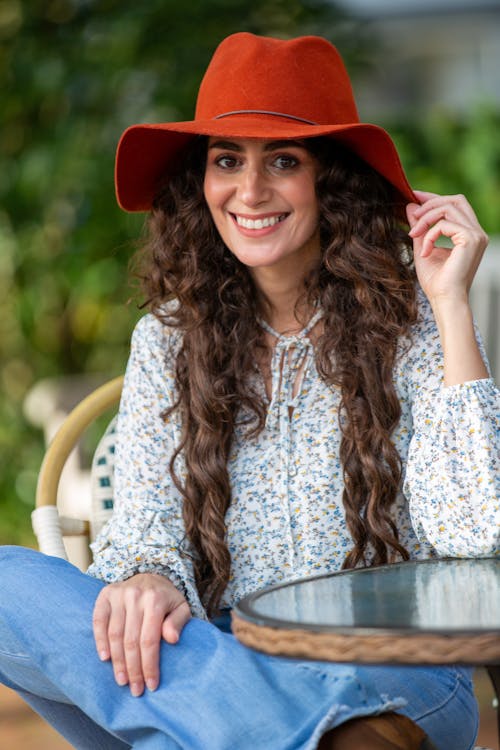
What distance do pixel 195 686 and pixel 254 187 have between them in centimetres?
94

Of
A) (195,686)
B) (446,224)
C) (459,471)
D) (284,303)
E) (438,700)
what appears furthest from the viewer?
(284,303)

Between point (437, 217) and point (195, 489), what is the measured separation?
0.66 metres

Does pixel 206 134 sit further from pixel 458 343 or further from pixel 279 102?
pixel 458 343

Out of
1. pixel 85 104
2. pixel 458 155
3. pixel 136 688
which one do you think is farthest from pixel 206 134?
pixel 458 155

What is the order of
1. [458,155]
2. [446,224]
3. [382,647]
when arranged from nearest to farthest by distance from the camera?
[382,647] < [446,224] < [458,155]

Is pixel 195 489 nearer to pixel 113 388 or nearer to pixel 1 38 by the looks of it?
pixel 113 388

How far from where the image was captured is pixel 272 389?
2.27 meters

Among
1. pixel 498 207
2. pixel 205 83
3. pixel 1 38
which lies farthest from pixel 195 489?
pixel 498 207

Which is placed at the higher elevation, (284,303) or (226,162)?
(226,162)

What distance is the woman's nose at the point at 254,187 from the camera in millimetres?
2174

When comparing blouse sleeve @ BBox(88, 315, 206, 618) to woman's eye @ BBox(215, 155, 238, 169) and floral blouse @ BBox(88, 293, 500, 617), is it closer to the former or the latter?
floral blouse @ BBox(88, 293, 500, 617)

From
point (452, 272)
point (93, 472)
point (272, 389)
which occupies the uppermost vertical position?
point (452, 272)

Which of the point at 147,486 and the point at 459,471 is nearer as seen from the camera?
the point at 459,471

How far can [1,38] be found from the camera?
14.5ft
